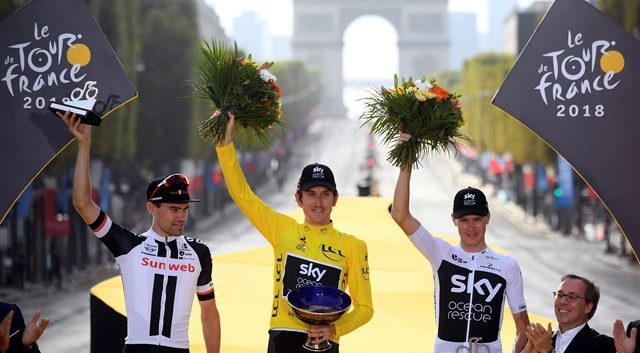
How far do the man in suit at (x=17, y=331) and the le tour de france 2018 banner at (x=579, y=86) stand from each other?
410 centimetres

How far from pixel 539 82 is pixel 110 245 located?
386 cm

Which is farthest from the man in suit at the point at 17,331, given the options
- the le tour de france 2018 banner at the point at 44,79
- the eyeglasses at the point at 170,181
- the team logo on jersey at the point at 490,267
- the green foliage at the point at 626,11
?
the green foliage at the point at 626,11

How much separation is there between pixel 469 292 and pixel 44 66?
12.6 ft

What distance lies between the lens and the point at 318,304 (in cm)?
755

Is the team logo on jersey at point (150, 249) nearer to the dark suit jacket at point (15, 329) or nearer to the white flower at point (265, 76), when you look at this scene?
the dark suit jacket at point (15, 329)

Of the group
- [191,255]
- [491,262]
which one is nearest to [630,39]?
[491,262]

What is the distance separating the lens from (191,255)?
7.85 metres

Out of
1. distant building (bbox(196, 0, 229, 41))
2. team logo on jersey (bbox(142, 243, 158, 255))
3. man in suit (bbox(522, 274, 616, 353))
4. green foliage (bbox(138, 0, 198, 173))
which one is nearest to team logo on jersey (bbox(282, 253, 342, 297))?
team logo on jersey (bbox(142, 243, 158, 255))

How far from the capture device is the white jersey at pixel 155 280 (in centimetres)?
774

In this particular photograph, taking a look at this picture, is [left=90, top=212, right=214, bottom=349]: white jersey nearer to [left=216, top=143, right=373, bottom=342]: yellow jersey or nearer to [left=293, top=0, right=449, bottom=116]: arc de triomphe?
[left=216, top=143, right=373, bottom=342]: yellow jersey

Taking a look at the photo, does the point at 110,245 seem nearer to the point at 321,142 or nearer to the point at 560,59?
the point at 560,59

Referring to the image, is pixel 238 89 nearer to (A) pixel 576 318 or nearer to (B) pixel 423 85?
(B) pixel 423 85

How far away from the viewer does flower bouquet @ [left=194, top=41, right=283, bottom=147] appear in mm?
8711

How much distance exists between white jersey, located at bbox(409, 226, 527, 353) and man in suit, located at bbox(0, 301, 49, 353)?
2.43 m
